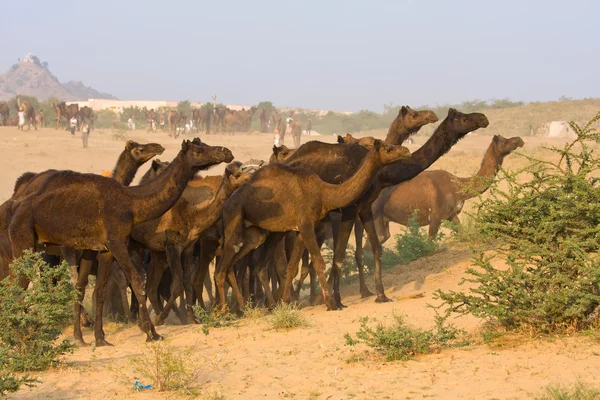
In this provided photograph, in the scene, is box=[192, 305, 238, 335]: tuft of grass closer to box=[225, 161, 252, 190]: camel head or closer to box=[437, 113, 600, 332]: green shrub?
box=[225, 161, 252, 190]: camel head

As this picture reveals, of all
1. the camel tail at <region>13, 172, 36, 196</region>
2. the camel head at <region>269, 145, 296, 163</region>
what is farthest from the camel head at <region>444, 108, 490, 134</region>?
the camel tail at <region>13, 172, 36, 196</region>

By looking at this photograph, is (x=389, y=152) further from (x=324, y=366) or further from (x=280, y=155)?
(x=324, y=366)

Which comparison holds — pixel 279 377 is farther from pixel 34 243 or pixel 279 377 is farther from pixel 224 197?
pixel 224 197

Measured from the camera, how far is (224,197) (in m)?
11.8

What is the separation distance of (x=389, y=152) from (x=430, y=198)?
680 centimetres

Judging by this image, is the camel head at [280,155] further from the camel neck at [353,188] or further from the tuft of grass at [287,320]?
the tuft of grass at [287,320]

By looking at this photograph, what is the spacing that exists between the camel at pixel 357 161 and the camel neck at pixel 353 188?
76cm

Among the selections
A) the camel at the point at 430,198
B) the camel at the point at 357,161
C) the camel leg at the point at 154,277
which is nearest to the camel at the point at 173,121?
the camel at the point at 430,198

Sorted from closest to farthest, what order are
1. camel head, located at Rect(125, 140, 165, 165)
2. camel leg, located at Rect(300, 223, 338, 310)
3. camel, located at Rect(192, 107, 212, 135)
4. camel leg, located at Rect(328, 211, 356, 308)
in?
camel leg, located at Rect(300, 223, 338, 310) < camel head, located at Rect(125, 140, 165, 165) < camel leg, located at Rect(328, 211, 356, 308) < camel, located at Rect(192, 107, 212, 135)

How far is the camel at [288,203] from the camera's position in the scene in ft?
38.0

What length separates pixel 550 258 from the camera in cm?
888

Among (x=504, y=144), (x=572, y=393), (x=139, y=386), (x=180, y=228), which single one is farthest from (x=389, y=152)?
(x=504, y=144)

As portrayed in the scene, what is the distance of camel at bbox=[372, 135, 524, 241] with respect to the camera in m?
17.4

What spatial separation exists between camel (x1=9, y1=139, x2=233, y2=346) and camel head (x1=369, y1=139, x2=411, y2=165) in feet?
6.88
